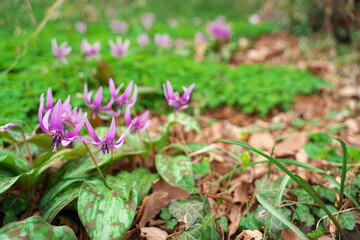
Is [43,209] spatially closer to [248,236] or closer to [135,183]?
[135,183]

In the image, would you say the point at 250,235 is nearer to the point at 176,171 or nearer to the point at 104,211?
the point at 176,171

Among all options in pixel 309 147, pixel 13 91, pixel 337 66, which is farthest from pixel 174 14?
pixel 309 147

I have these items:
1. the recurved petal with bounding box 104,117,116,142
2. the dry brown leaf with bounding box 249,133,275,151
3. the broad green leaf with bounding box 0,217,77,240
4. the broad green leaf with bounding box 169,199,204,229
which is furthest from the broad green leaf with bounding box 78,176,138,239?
the dry brown leaf with bounding box 249,133,275,151

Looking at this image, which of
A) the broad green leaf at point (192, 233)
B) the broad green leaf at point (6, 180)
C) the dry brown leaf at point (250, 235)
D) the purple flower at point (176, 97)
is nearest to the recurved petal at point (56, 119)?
the broad green leaf at point (6, 180)

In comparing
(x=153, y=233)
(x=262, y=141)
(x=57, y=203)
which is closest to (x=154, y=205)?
(x=153, y=233)

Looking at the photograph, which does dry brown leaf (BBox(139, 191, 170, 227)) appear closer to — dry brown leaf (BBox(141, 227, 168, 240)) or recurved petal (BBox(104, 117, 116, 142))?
dry brown leaf (BBox(141, 227, 168, 240))

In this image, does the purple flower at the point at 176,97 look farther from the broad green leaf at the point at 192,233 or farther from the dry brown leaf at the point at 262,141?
the dry brown leaf at the point at 262,141
